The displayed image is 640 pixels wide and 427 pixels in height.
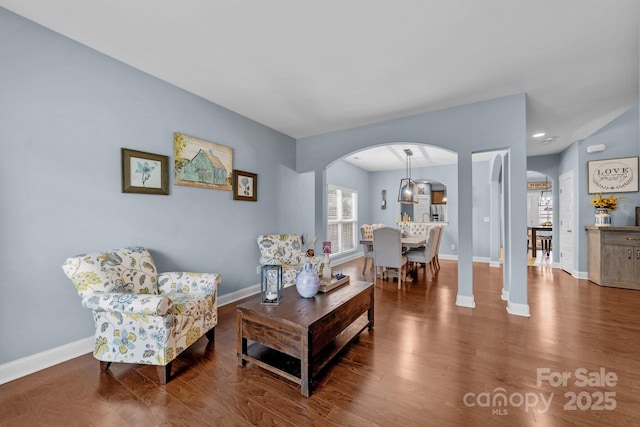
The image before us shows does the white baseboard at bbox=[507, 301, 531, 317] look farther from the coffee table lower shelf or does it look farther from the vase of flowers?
the vase of flowers

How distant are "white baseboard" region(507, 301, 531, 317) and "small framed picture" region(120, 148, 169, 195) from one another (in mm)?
4197

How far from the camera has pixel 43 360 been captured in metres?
1.95

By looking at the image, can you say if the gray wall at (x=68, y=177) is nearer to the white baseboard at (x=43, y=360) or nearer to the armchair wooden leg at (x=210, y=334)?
the white baseboard at (x=43, y=360)

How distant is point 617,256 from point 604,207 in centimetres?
→ 83

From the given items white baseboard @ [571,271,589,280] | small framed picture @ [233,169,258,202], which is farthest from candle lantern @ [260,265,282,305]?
white baseboard @ [571,271,589,280]

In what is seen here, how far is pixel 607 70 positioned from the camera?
8.37 feet

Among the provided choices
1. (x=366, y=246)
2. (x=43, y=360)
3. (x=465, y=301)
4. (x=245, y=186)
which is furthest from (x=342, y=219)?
(x=43, y=360)

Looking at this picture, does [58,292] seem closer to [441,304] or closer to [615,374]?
[441,304]

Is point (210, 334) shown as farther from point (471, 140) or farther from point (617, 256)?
point (617, 256)

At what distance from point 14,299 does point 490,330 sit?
4.10m

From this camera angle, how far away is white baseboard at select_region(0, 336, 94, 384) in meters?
1.80

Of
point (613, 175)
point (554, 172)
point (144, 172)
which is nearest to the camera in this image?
point (144, 172)

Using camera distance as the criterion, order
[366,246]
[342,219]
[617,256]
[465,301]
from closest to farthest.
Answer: [465,301] < [617,256] < [366,246] < [342,219]

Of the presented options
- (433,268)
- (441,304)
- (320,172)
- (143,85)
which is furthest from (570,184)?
(143,85)
